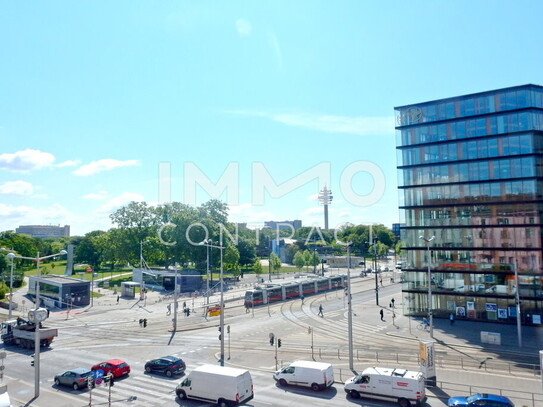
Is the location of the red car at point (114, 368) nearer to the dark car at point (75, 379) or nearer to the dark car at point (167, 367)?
the dark car at point (75, 379)

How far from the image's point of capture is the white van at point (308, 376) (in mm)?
24859

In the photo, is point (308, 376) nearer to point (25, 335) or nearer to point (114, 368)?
point (114, 368)

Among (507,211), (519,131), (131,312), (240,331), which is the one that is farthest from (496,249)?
(131,312)

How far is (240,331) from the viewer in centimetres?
4534

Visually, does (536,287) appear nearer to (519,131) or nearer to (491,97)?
(519,131)

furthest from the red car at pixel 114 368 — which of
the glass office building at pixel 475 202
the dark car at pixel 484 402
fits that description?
the glass office building at pixel 475 202

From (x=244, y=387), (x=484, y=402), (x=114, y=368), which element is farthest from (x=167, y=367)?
(x=484, y=402)

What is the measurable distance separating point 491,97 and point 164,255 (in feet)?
240

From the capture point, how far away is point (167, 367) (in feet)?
93.5

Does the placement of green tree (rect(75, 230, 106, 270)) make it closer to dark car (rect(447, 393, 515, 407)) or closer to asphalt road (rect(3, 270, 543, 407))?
asphalt road (rect(3, 270, 543, 407))

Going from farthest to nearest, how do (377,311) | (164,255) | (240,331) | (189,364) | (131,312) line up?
(164,255)
(131,312)
(377,311)
(240,331)
(189,364)

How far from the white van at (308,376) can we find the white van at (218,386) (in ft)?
10.4

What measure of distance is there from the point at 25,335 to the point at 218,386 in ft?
80.8

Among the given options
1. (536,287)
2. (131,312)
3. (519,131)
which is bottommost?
(131,312)
